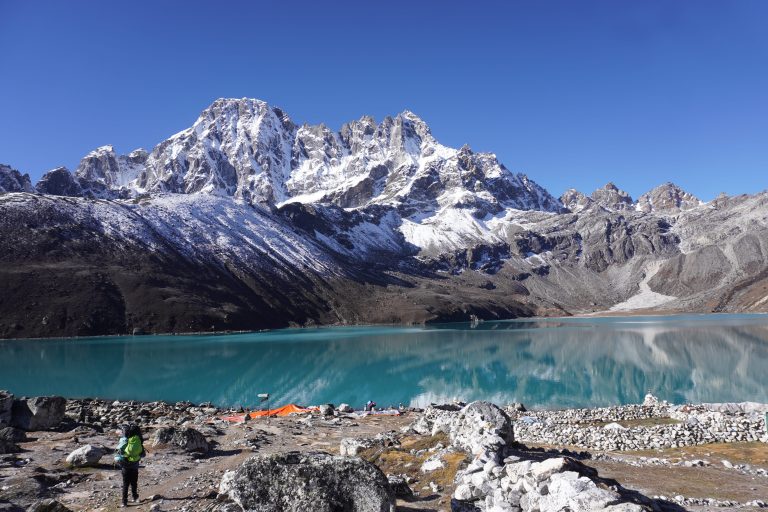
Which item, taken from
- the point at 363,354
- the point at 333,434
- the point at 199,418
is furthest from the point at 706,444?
the point at 363,354

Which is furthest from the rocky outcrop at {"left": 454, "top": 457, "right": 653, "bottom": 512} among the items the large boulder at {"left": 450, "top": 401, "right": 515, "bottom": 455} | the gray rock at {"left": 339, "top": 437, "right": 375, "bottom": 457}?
the gray rock at {"left": 339, "top": 437, "right": 375, "bottom": 457}

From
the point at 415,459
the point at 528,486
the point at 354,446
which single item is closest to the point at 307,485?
the point at 528,486

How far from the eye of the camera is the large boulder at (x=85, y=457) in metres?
20.9

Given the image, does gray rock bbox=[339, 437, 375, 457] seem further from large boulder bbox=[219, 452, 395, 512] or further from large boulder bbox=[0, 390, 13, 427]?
large boulder bbox=[0, 390, 13, 427]

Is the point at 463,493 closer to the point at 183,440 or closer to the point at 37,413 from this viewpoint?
the point at 183,440

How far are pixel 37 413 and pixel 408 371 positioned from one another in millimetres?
59239

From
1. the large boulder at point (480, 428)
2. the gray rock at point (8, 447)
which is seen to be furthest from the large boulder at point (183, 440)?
the large boulder at point (480, 428)

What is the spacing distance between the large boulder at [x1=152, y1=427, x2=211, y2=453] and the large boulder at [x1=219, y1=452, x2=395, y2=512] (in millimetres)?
14863

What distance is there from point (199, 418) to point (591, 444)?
95.7ft

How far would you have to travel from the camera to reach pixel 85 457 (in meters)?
21.0

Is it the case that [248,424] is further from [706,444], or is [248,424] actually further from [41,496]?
[706,444]

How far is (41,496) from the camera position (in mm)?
17000

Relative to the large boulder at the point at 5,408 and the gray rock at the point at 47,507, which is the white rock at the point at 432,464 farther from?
the large boulder at the point at 5,408

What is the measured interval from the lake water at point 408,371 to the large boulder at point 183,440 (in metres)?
30.2
